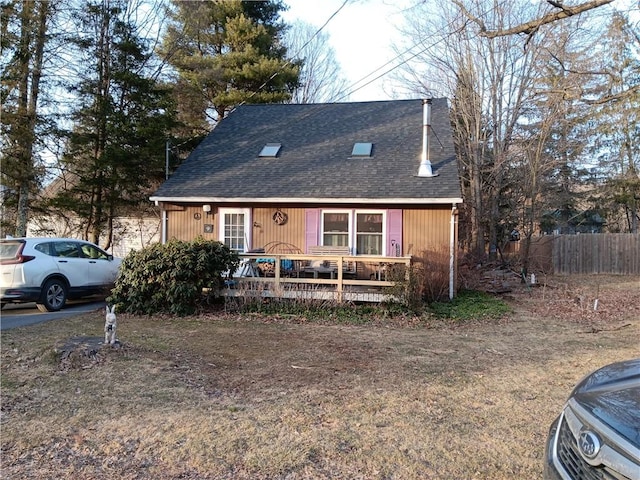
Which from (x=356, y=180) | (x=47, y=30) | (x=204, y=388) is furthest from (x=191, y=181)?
(x=204, y=388)

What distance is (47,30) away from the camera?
1531 cm

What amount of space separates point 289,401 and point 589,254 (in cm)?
1853

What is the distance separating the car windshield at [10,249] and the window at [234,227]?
4960 millimetres

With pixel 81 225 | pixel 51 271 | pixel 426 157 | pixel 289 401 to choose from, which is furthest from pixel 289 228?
pixel 81 225

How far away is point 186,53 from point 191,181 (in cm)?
1255

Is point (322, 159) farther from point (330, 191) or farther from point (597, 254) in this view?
point (597, 254)

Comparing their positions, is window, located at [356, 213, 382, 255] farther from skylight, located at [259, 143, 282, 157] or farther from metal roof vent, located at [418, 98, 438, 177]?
skylight, located at [259, 143, 282, 157]

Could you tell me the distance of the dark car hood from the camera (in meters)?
1.83

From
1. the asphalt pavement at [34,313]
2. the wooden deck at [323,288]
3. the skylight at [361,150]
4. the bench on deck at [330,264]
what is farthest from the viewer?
the skylight at [361,150]

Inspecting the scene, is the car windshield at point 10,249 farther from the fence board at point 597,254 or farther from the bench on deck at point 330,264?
the fence board at point 597,254

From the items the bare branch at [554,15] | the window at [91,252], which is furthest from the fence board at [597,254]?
the window at [91,252]

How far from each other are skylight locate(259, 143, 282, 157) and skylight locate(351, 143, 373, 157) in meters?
2.38

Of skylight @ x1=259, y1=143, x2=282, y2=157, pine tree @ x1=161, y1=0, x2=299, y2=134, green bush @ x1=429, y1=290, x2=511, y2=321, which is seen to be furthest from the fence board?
pine tree @ x1=161, y1=0, x2=299, y2=134

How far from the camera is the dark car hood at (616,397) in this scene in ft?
6.00
